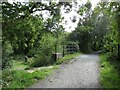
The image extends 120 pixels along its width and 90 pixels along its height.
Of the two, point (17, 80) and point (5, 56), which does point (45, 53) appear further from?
point (17, 80)

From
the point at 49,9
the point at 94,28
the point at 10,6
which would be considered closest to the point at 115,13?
the point at 49,9

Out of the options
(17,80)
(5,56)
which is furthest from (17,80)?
(5,56)

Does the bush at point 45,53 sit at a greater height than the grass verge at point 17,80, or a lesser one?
greater

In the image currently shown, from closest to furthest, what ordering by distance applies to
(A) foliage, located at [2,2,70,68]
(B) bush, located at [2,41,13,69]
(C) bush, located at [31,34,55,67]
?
(A) foliage, located at [2,2,70,68]
(B) bush, located at [2,41,13,69]
(C) bush, located at [31,34,55,67]

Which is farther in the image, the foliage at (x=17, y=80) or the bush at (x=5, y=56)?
the bush at (x=5, y=56)

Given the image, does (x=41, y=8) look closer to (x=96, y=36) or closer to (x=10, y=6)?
(x=10, y=6)

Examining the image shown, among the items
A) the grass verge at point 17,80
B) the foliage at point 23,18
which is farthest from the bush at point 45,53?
the grass verge at point 17,80

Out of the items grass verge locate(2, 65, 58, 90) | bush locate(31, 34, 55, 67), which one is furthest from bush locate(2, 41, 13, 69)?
bush locate(31, 34, 55, 67)

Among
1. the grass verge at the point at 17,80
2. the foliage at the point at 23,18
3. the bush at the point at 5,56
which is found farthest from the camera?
the bush at the point at 5,56

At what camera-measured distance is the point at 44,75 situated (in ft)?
35.5

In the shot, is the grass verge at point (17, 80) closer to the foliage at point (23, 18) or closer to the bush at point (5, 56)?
the bush at point (5, 56)

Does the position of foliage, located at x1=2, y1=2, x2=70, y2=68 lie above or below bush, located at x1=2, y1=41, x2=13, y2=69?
above

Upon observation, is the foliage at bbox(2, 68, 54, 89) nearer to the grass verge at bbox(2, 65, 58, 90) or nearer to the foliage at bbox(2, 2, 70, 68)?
the grass verge at bbox(2, 65, 58, 90)

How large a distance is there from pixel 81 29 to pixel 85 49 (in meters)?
3.16
